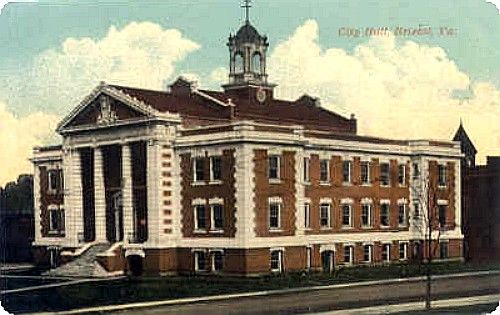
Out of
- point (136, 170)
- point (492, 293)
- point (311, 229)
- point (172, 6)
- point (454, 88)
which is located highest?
point (172, 6)

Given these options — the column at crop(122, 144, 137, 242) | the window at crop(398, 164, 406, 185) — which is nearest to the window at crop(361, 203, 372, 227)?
the window at crop(398, 164, 406, 185)

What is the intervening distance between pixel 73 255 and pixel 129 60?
1.05 metres

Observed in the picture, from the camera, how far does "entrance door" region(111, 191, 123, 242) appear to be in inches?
185

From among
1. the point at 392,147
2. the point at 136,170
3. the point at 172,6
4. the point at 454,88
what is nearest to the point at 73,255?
the point at 136,170

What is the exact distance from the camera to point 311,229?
15.6 ft

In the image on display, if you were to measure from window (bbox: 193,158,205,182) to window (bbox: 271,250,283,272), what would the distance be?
53cm

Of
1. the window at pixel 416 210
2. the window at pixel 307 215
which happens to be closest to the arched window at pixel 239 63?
the window at pixel 307 215

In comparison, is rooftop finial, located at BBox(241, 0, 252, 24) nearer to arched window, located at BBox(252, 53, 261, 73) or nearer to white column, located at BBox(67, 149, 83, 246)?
arched window, located at BBox(252, 53, 261, 73)

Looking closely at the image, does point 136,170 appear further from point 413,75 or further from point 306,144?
point 413,75

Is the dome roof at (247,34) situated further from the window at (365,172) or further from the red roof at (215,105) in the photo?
the window at (365,172)

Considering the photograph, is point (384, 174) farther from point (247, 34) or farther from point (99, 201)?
point (99, 201)

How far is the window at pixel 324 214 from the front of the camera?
4.77m

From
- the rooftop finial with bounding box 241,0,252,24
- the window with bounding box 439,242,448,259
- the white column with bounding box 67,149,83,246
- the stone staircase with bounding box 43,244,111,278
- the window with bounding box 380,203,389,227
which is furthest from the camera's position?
the window with bounding box 439,242,448,259

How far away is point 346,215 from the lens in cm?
484
